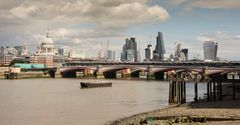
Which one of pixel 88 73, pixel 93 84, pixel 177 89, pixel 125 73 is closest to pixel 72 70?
pixel 88 73

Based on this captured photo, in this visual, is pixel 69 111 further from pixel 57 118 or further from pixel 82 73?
pixel 82 73

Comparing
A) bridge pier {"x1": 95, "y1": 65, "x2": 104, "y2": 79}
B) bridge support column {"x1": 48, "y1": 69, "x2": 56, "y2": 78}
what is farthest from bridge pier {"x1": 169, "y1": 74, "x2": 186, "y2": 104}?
bridge support column {"x1": 48, "y1": 69, "x2": 56, "y2": 78}

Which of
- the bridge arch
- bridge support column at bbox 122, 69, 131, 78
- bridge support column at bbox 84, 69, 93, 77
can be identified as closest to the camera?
the bridge arch

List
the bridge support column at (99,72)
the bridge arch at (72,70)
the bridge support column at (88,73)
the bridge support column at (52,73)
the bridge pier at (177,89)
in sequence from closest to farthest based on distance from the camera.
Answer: the bridge pier at (177,89)
the bridge support column at (99,72)
the bridge arch at (72,70)
the bridge support column at (88,73)
the bridge support column at (52,73)

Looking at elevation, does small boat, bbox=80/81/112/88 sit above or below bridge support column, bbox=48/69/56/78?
below

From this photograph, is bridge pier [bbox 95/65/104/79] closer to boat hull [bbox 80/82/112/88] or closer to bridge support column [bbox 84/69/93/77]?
bridge support column [bbox 84/69/93/77]

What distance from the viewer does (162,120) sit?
3195 centimetres

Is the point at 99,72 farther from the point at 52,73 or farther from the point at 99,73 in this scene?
the point at 52,73

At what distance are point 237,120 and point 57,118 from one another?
17098 millimetres

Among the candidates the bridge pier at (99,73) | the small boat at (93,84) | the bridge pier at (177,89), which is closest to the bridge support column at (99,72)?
the bridge pier at (99,73)

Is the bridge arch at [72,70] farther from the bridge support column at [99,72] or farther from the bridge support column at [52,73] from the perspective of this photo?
the bridge support column at [99,72]

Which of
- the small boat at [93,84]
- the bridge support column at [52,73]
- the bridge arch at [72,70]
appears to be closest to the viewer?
the small boat at [93,84]

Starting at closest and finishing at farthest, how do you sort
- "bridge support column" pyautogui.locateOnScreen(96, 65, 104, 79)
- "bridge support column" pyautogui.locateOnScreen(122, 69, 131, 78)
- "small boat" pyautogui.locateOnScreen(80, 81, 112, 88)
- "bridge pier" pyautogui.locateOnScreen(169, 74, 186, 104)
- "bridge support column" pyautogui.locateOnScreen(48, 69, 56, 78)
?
1. "bridge pier" pyautogui.locateOnScreen(169, 74, 186, 104)
2. "small boat" pyautogui.locateOnScreen(80, 81, 112, 88)
3. "bridge support column" pyautogui.locateOnScreen(96, 65, 104, 79)
4. "bridge support column" pyautogui.locateOnScreen(48, 69, 56, 78)
5. "bridge support column" pyautogui.locateOnScreen(122, 69, 131, 78)

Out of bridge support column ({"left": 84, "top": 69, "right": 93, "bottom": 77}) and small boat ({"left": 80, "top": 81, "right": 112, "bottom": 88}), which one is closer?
small boat ({"left": 80, "top": 81, "right": 112, "bottom": 88})
